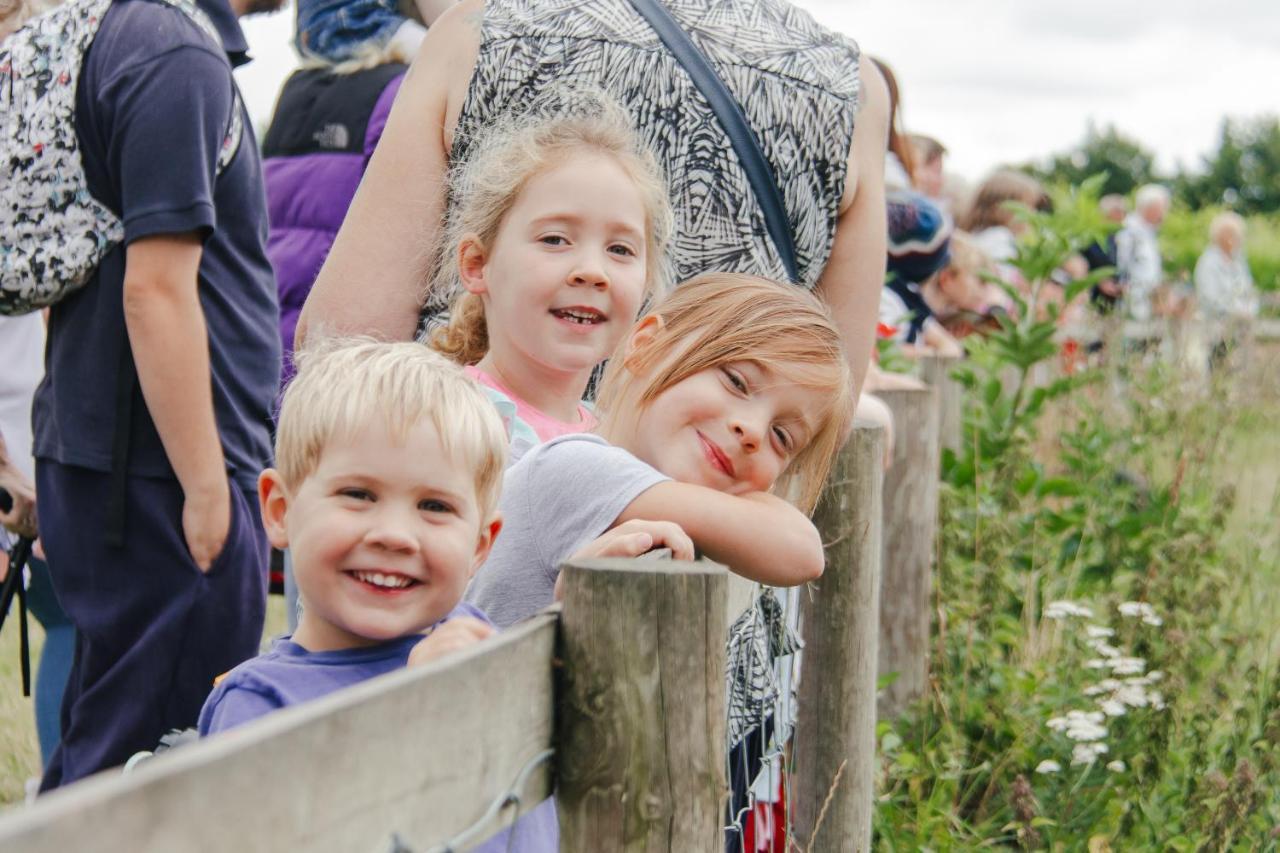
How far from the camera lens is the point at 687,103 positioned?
2.23 m

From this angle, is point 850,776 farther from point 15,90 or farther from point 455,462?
point 15,90

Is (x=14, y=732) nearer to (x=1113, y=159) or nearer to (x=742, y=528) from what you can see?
(x=742, y=528)

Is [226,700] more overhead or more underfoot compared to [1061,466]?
more overhead

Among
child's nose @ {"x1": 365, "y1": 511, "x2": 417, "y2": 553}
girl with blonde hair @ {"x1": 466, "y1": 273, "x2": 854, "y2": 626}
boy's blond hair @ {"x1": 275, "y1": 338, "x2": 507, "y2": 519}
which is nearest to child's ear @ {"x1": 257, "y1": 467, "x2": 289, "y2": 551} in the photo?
boy's blond hair @ {"x1": 275, "y1": 338, "x2": 507, "y2": 519}

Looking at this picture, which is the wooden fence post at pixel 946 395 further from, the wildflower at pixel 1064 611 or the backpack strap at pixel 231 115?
the backpack strap at pixel 231 115

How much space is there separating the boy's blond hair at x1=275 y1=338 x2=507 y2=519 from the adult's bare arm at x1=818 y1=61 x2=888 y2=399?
37.2 inches

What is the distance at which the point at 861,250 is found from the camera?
2.39 metres

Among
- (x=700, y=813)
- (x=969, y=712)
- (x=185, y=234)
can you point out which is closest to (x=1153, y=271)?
(x=969, y=712)

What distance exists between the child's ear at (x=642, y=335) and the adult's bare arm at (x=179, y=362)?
0.86m

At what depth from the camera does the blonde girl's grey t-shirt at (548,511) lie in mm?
1682

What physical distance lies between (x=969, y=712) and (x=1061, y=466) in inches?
92.3

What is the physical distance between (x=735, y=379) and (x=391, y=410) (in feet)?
1.87

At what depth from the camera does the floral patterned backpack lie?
2430mm

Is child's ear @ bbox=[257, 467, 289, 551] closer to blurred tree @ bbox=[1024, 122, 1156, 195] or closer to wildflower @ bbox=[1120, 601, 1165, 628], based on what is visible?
wildflower @ bbox=[1120, 601, 1165, 628]
